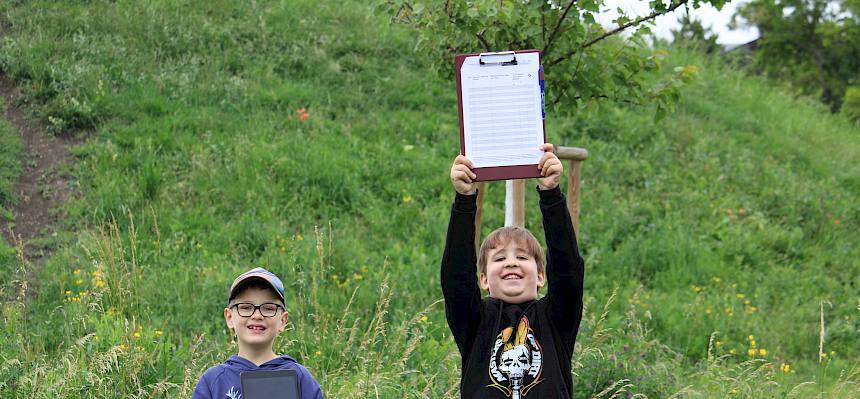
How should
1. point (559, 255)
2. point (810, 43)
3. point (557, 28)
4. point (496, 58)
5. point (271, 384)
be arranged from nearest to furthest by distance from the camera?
point (271, 384) → point (559, 255) → point (496, 58) → point (557, 28) → point (810, 43)

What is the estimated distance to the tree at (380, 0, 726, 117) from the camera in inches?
184

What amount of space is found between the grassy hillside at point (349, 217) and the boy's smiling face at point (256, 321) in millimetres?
1187

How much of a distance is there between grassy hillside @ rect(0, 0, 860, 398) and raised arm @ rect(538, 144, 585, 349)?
1646mm

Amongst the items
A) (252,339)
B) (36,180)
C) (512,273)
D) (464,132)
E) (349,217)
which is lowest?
(349,217)

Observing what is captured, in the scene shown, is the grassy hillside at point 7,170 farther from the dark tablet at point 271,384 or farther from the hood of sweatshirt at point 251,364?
the dark tablet at point 271,384

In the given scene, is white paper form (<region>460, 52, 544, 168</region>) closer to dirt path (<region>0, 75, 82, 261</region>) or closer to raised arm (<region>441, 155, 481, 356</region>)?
raised arm (<region>441, 155, 481, 356</region>)

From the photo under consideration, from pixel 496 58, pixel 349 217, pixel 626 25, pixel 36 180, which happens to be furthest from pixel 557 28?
pixel 36 180

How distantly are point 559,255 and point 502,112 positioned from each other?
1.75 ft

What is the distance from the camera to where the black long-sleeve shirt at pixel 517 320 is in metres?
3.03

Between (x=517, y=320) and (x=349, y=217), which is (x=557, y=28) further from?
(x=349, y=217)

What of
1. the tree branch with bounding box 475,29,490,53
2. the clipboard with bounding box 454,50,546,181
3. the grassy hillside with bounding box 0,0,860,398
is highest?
the tree branch with bounding box 475,29,490,53

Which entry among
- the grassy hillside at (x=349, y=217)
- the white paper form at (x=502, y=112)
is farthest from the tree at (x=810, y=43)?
the white paper form at (x=502, y=112)

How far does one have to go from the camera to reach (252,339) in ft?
9.78

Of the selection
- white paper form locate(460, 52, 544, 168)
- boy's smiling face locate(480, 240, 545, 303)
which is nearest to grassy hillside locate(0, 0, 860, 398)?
boy's smiling face locate(480, 240, 545, 303)
